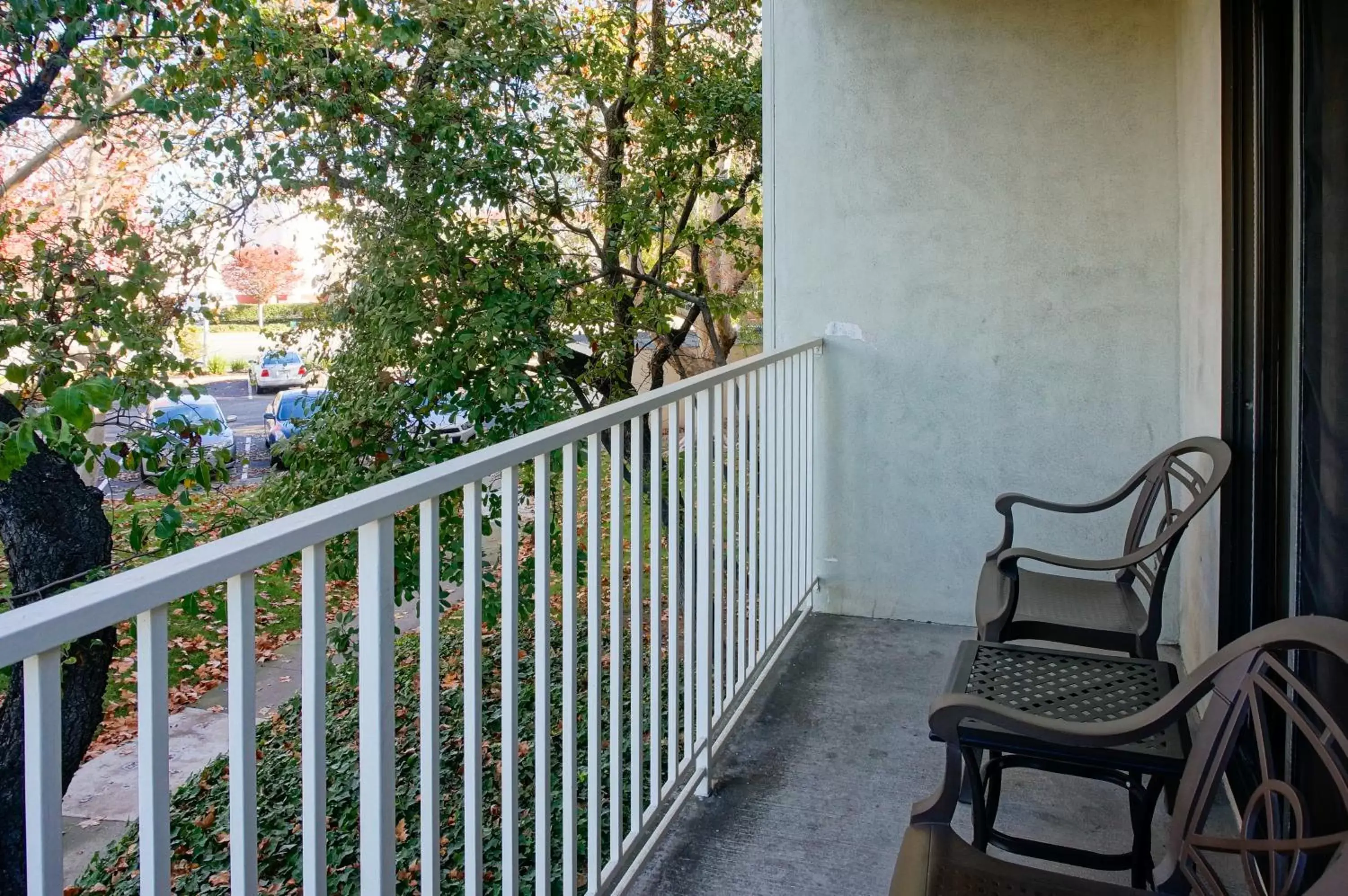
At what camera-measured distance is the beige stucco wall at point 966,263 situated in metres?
3.58

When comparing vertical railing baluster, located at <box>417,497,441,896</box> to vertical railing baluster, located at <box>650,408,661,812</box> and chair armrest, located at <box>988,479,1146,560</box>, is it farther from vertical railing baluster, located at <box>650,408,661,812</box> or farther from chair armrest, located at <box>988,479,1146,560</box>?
chair armrest, located at <box>988,479,1146,560</box>

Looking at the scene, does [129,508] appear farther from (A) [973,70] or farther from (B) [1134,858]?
(B) [1134,858]

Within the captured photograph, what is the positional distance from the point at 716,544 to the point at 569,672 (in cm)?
90

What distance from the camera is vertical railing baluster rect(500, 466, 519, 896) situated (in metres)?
1.55

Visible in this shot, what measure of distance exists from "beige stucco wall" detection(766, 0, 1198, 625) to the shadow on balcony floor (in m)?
0.73

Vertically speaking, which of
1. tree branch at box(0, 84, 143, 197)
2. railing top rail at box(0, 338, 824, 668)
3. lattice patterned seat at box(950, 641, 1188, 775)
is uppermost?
tree branch at box(0, 84, 143, 197)

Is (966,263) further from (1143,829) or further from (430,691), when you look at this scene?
(430,691)

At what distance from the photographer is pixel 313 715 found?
3.57ft

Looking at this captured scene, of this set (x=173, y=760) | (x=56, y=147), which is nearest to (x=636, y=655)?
(x=173, y=760)

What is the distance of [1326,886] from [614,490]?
130 centimetres

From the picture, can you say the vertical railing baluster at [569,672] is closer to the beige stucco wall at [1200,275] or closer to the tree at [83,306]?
the beige stucco wall at [1200,275]

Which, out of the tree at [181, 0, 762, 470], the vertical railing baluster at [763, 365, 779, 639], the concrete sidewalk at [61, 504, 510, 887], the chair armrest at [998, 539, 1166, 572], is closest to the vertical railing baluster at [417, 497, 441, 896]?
the chair armrest at [998, 539, 1166, 572]

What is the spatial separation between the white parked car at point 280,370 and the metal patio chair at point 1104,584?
5.10m

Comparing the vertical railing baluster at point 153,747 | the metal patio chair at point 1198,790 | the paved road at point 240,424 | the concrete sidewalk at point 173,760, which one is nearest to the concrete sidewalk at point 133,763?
the concrete sidewalk at point 173,760
